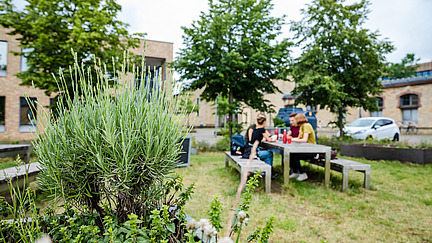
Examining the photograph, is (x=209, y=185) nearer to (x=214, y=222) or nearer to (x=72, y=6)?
(x=214, y=222)

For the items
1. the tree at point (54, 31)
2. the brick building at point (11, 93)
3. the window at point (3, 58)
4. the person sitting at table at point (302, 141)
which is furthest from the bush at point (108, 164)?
the window at point (3, 58)

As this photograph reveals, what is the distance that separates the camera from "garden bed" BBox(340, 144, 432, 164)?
7429 mm

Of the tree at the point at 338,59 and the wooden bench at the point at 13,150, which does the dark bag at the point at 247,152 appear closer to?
the wooden bench at the point at 13,150

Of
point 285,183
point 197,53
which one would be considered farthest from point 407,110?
point 285,183

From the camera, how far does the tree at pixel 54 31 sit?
794 centimetres

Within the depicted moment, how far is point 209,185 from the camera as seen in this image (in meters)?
5.01

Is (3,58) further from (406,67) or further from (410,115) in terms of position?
(406,67)

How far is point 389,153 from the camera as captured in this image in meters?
8.19

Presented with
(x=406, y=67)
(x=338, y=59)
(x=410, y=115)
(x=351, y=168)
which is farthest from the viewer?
(x=406, y=67)

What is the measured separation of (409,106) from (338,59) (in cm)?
2021

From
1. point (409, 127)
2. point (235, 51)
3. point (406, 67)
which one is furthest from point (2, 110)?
point (406, 67)

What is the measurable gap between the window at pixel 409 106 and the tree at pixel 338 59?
62.8 ft

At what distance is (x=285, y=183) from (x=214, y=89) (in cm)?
686

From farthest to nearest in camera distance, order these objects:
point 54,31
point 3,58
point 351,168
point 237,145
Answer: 1. point 3,58
2. point 54,31
3. point 237,145
4. point 351,168
